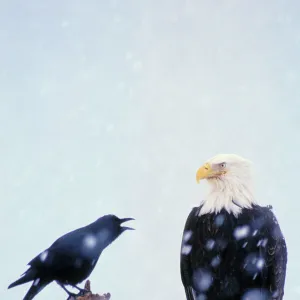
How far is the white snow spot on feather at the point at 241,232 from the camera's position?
445 centimetres

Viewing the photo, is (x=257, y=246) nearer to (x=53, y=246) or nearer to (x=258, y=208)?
(x=258, y=208)

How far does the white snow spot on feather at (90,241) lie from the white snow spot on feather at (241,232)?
117 cm

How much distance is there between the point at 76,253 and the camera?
167 inches

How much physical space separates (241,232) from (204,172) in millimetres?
595

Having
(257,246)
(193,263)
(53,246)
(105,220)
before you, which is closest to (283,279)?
(257,246)

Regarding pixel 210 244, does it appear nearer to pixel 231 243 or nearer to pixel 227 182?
pixel 231 243

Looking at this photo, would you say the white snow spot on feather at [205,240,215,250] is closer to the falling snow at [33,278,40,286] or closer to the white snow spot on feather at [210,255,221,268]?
the white snow spot on feather at [210,255,221,268]

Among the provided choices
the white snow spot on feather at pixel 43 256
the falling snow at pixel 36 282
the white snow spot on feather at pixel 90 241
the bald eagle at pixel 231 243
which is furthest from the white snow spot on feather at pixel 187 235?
the falling snow at pixel 36 282

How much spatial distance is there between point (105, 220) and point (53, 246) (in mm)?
462

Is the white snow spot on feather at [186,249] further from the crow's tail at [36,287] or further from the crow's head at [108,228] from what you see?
the crow's tail at [36,287]

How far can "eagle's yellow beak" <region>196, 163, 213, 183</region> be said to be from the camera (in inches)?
181

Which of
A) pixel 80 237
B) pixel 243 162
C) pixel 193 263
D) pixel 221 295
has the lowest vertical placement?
pixel 221 295

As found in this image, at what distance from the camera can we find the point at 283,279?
15.1ft

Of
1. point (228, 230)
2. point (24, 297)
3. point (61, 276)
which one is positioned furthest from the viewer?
point (228, 230)
